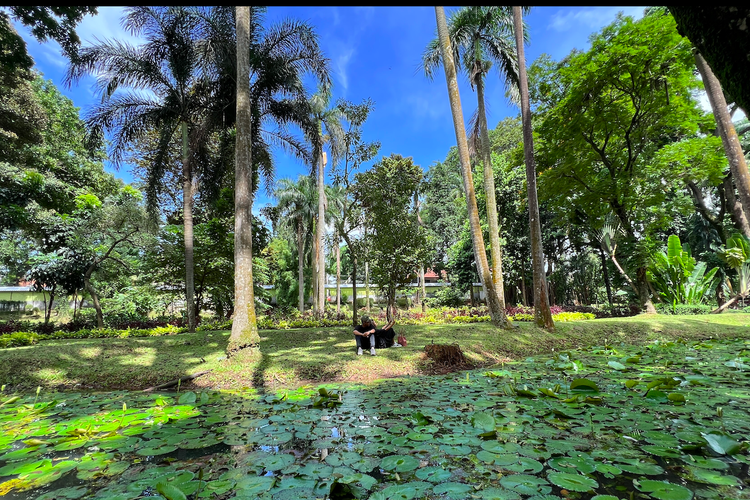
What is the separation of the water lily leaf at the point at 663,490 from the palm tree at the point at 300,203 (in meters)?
19.2

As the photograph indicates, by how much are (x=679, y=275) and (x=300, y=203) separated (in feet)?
61.5

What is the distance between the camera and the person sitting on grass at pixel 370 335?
A: 23.1 feet

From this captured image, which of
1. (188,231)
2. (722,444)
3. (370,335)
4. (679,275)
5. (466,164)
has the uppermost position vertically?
(466,164)

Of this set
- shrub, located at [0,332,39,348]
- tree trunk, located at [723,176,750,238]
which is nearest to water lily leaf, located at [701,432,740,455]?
shrub, located at [0,332,39,348]

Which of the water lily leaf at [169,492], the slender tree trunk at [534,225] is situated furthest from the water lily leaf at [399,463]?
the slender tree trunk at [534,225]

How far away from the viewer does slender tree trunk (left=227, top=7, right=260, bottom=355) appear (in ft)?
22.1

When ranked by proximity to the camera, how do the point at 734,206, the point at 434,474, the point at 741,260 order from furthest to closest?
the point at 734,206, the point at 741,260, the point at 434,474

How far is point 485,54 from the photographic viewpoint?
34.9 ft

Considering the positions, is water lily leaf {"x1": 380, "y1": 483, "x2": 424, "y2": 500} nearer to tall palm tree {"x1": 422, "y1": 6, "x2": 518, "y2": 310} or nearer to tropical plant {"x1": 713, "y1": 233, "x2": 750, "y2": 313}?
tall palm tree {"x1": 422, "y1": 6, "x2": 518, "y2": 310}

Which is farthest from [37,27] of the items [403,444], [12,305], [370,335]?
[12,305]

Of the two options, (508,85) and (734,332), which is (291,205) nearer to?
(508,85)

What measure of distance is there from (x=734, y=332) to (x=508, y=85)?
9.09 m

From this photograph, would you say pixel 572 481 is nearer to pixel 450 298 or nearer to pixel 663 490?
pixel 663 490

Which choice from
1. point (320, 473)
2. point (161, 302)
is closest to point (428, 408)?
point (320, 473)
